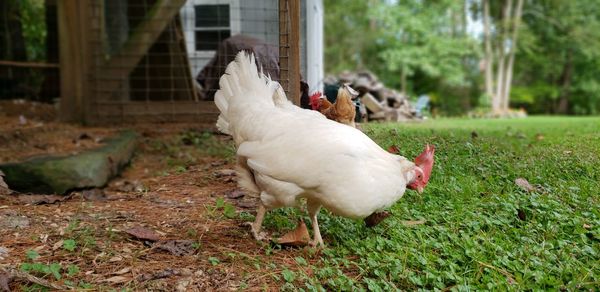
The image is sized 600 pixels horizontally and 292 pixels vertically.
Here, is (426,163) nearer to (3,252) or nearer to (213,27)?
(3,252)

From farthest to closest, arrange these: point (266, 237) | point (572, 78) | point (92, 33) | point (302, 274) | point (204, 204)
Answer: point (572, 78) → point (92, 33) → point (204, 204) → point (266, 237) → point (302, 274)

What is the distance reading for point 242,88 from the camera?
122 inches

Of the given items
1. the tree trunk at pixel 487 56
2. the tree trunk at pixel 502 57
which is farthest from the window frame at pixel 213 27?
the tree trunk at pixel 487 56

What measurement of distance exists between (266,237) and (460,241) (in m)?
1.04

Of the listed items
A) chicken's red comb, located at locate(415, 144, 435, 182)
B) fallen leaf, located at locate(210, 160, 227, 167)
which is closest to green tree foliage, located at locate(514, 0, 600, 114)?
fallen leaf, located at locate(210, 160, 227, 167)

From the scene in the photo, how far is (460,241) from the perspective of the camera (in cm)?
280

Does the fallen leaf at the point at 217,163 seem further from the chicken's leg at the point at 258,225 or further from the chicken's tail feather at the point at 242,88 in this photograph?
the chicken's leg at the point at 258,225

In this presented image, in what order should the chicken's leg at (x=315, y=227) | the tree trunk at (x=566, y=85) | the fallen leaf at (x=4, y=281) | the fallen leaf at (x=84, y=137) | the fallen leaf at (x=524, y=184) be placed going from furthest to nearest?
the tree trunk at (x=566, y=85)
the fallen leaf at (x=84, y=137)
the fallen leaf at (x=524, y=184)
the chicken's leg at (x=315, y=227)
the fallen leaf at (x=4, y=281)

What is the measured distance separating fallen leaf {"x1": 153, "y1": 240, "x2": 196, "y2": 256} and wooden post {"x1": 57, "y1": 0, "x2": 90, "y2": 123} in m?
4.98

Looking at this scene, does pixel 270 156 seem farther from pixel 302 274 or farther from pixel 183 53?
pixel 183 53

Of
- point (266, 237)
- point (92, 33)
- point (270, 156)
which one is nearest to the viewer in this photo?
point (270, 156)

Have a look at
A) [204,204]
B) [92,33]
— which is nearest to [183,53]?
[92,33]

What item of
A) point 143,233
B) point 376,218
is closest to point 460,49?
point 376,218

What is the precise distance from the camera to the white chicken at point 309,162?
2479 millimetres
